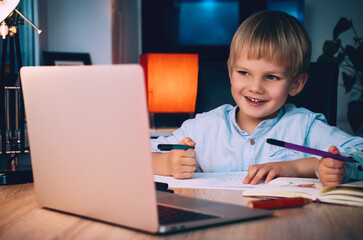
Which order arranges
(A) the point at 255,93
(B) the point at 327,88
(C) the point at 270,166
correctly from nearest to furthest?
(C) the point at 270,166 < (A) the point at 255,93 < (B) the point at 327,88

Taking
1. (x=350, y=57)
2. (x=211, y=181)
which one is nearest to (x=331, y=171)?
(x=211, y=181)

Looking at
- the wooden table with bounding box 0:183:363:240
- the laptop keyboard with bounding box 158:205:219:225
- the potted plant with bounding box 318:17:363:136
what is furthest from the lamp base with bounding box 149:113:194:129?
the laptop keyboard with bounding box 158:205:219:225

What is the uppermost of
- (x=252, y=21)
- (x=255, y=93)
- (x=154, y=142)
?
(x=252, y=21)

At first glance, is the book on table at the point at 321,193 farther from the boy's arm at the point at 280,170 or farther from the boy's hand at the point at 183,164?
the boy's hand at the point at 183,164

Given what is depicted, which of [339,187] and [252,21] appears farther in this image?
[252,21]

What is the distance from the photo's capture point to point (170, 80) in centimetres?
228

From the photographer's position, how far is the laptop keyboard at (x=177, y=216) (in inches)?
22.8

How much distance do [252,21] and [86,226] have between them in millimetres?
879

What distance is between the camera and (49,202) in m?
0.71

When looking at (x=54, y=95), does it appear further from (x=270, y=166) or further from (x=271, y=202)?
(x=270, y=166)

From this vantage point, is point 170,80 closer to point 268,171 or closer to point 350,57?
point 268,171

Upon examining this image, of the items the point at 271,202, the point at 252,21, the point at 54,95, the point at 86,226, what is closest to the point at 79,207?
the point at 86,226

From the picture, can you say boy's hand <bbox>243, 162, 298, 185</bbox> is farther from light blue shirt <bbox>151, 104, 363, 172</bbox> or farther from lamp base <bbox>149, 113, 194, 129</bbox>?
lamp base <bbox>149, 113, 194, 129</bbox>

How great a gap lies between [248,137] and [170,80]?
101 cm
